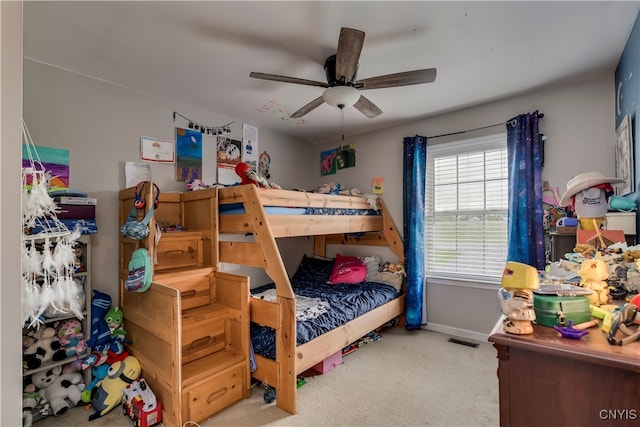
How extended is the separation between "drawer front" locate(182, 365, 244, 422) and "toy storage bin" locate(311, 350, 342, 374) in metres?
0.66

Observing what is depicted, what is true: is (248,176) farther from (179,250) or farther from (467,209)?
(467,209)

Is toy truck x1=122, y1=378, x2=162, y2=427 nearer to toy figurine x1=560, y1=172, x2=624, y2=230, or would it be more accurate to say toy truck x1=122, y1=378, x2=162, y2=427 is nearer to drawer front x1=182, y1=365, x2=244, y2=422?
drawer front x1=182, y1=365, x2=244, y2=422

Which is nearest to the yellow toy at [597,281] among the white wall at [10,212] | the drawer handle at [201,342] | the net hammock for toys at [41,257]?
the white wall at [10,212]

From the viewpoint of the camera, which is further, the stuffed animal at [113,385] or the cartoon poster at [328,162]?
the cartoon poster at [328,162]

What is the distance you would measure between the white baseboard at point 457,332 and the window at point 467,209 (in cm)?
→ 57

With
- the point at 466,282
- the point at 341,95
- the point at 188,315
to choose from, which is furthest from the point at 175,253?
the point at 466,282

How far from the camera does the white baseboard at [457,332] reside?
3076 mm

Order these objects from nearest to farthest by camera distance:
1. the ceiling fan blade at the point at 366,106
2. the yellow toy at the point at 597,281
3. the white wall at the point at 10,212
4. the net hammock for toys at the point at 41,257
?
1. the white wall at the point at 10,212
2. the yellow toy at the point at 597,281
3. the net hammock for toys at the point at 41,257
4. the ceiling fan blade at the point at 366,106

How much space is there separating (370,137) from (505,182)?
1.67 metres

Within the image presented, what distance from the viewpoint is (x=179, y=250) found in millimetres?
2396

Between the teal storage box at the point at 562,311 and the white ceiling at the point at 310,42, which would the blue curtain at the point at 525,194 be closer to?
the white ceiling at the point at 310,42

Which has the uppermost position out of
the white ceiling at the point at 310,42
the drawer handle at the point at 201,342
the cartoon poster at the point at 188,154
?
the white ceiling at the point at 310,42

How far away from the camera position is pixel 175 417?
5.77ft

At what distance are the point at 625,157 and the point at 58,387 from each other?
13.6 ft
